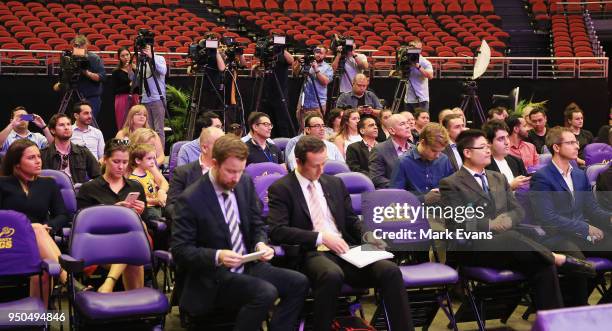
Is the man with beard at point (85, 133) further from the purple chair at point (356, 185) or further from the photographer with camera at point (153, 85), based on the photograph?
the purple chair at point (356, 185)

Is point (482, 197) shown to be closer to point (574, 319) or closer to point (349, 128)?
point (349, 128)

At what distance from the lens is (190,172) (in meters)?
5.26

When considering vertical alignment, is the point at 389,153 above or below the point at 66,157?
above

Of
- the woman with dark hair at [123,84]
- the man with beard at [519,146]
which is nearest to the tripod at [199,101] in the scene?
the woman with dark hair at [123,84]

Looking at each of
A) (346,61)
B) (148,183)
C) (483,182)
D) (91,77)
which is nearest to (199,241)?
(148,183)

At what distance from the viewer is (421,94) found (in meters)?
9.71

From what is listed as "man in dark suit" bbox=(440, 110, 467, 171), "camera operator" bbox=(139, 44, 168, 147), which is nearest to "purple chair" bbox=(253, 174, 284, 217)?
"man in dark suit" bbox=(440, 110, 467, 171)

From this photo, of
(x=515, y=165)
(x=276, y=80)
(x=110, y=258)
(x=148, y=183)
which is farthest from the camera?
(x=276, y=80)

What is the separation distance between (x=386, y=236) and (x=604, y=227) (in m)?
1.58

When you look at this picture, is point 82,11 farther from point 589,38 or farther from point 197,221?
point 197,221

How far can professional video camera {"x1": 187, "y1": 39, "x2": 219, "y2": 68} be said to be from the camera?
27.3 feet

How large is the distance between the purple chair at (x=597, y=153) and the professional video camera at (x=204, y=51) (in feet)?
12.8

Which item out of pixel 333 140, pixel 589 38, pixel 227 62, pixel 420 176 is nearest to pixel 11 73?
pixel 227 62

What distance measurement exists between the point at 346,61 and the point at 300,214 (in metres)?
5.35
